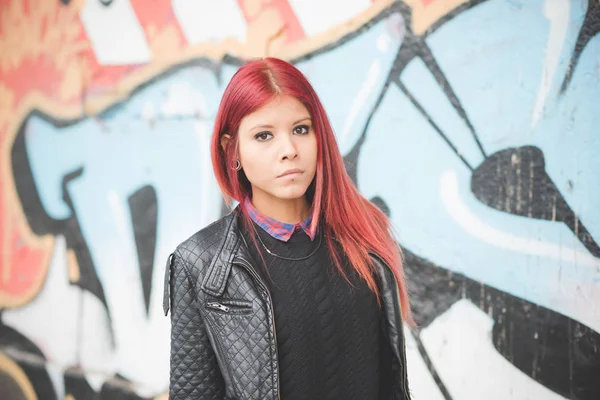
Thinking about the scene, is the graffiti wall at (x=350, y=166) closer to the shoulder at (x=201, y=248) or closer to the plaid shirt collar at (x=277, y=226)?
the plaid shirt collar at (x=277, y=226)

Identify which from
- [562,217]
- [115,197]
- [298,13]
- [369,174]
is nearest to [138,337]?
[115,197]

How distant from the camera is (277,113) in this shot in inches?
60.2

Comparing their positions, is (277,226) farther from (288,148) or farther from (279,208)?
(288,148)

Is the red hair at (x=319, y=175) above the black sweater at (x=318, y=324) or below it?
above

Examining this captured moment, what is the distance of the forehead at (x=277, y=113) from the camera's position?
1.53 metres

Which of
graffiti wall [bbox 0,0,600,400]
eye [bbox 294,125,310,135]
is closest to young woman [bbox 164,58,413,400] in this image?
eye [bbox 294,125,310,135]

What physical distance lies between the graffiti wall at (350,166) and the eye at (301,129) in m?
1.40

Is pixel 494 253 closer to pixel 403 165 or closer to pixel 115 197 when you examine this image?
pixel 403 165

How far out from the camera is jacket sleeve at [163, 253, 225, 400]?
161 cm

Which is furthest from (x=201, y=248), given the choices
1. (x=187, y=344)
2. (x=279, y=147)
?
(x=279, y=147)

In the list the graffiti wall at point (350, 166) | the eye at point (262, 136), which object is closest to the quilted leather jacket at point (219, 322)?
the eye at point (262, 136)

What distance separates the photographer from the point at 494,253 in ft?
8.87

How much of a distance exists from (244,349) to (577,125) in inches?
73.3

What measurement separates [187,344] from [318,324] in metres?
0.38
